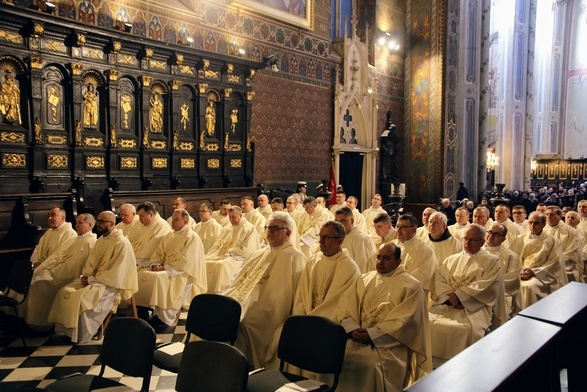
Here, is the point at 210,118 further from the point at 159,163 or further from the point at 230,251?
the point at 230,251

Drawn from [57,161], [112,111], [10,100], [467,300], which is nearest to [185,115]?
[112,111]

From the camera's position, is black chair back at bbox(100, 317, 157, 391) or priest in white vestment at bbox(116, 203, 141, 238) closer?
black chair back at bbox(100, 317, 157, 391)

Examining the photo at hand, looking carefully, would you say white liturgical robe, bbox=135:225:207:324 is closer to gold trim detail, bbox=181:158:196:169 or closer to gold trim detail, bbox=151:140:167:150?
gold trim detail, bbox=151:140:167:150

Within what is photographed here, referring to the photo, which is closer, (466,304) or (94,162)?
(466,304)

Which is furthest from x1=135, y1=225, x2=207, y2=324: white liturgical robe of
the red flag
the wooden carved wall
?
the red flag

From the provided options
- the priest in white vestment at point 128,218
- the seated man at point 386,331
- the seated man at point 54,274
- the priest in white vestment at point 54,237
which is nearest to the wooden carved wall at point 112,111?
the priest in white vestment at point 128,218

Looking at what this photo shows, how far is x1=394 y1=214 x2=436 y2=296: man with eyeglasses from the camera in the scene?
543 cm

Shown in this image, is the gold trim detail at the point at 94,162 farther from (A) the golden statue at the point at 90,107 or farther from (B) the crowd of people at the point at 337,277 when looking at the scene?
(B) the crowd of people at the point at 337,277

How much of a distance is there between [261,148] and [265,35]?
298cm

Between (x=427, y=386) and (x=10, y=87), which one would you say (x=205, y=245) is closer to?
(x=10, y=87)

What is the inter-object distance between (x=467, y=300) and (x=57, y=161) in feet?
23.9

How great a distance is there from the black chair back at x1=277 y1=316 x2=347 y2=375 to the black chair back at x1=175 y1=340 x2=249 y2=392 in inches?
29.7

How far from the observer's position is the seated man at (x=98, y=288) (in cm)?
598

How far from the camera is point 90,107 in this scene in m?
9.39
